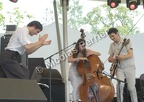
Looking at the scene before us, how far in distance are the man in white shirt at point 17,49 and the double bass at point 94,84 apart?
0.86 m

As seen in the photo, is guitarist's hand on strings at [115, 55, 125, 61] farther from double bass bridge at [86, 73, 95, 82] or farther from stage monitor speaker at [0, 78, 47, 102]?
stage monitor speaker at [0, 78, 47, 102]

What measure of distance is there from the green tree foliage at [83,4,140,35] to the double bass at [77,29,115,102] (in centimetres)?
572

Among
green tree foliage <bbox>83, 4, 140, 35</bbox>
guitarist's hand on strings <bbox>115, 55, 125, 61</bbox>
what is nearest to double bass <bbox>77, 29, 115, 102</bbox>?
guitarist's hand on strings <bbox>115, 55, 125, 61</bbox>

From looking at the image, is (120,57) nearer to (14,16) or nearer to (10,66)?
(10,66)

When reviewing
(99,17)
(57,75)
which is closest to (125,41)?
(57,75)

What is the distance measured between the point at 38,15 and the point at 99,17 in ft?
7.47

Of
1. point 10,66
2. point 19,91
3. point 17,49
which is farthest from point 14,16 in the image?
point 19,91

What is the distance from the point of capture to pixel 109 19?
10.1 metres

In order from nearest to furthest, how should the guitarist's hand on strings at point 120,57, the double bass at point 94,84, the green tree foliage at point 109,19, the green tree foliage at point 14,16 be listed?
the double bass at point 94,84 < the guitarist's hand on strings at point 120,57 < the green tree foliage at point 14,16 < the green tree foliage at point 109,19

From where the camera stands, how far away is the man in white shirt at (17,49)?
305cm

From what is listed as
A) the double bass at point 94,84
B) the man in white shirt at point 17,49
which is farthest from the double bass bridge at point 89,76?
the man in white shirt at point 17,49

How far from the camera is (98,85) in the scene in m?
3.62

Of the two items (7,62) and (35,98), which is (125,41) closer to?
(7,62)

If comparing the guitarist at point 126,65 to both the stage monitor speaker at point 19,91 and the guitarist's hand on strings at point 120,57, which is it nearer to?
the guitarist's hand on strings at point 120,57
